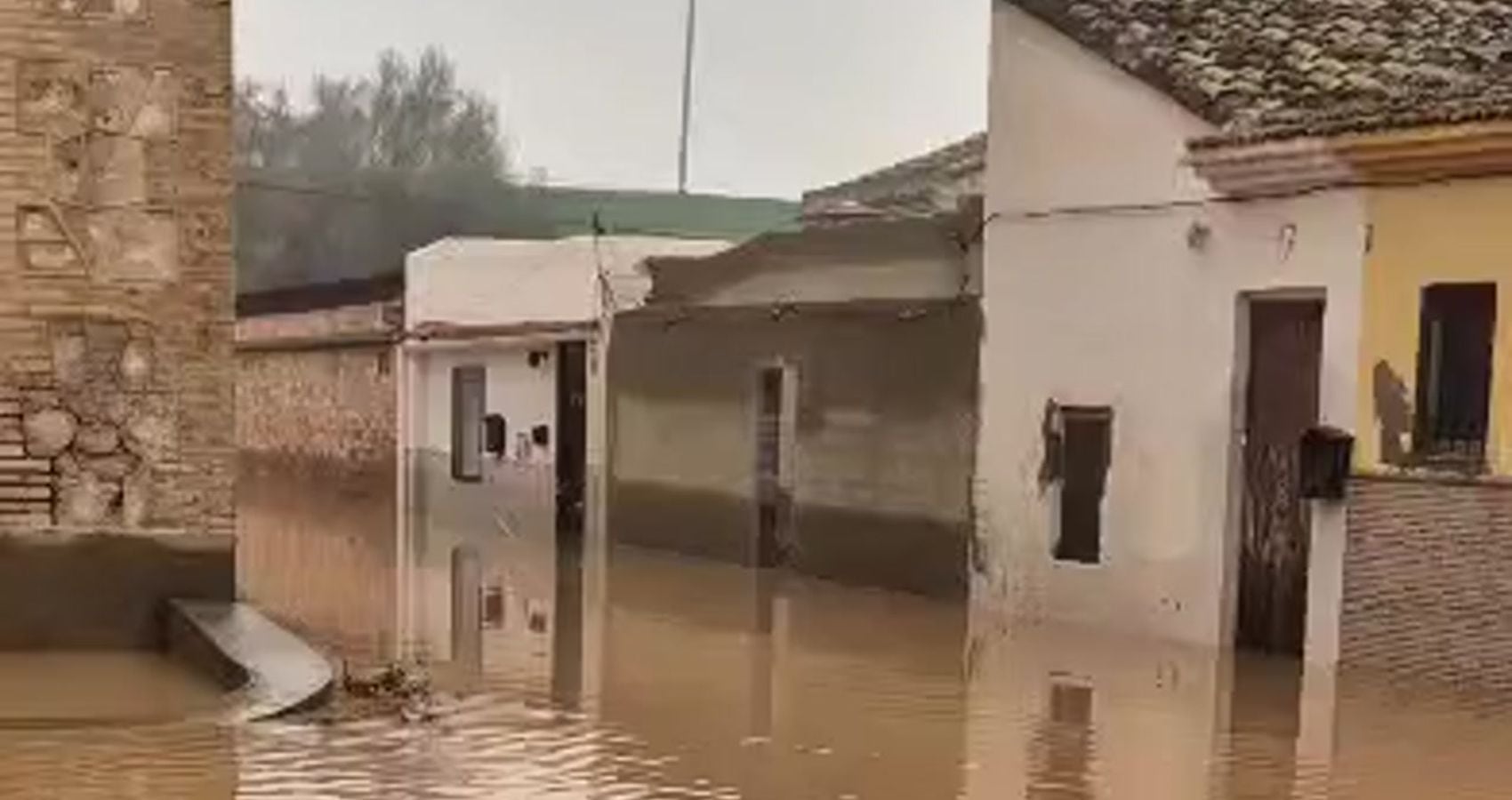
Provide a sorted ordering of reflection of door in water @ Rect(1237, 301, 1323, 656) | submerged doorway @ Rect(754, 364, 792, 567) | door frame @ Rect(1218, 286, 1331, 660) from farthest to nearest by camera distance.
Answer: submerged doorway @ Rect(754, 364, 792, 567) → door frame @ Rect(1218, 286, 1331, 660) → reflection of door in water @ Rect(1237, 301, 1323, 656)

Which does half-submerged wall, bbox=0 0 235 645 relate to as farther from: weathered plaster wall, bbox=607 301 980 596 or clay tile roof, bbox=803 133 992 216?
clay tile roof, bbox=803 133 992 216

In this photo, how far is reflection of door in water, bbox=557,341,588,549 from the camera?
23.2 meters

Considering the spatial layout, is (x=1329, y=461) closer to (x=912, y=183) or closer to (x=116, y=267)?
(x=116, y=267)

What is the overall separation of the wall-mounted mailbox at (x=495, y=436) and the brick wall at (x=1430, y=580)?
14213mm

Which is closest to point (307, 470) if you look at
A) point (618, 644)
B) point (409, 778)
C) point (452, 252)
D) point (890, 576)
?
point (452, 252)

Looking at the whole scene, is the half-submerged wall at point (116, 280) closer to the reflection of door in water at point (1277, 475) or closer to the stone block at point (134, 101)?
the stone block at point (134, 101)

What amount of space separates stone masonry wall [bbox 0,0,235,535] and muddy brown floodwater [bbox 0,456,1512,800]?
1394 mm

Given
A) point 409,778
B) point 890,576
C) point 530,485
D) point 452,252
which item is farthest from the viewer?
point 452,252

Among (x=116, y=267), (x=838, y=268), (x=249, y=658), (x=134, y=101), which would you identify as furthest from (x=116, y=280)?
(x=838, y=268)

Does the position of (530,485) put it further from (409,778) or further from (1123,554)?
(409,778)

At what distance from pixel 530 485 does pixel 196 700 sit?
14.5 meters

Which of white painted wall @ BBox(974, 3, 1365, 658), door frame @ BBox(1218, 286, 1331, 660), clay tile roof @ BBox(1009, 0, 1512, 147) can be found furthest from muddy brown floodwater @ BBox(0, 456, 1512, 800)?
clay tile roof @ BBox(1009, 0, 1512, 147)

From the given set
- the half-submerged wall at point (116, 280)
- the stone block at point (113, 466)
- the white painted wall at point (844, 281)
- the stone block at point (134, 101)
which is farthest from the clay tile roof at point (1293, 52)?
the stone block at point (113, 466)

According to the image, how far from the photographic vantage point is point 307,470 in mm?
32188
